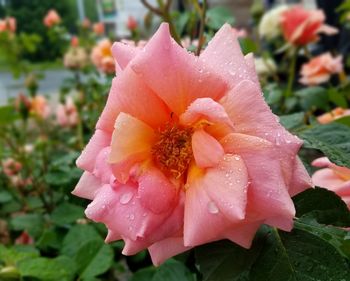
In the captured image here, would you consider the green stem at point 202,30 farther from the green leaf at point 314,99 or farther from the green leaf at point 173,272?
the green leaf at point 314,99

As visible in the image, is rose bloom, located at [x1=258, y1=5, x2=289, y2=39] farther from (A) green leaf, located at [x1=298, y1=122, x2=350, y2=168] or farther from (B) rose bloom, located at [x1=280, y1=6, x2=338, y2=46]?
(A) green leaf, located at [x1=298, y1=122, x2=350, y2=168]

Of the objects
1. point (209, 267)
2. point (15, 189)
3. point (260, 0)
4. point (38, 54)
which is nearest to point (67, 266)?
point (209, 267)

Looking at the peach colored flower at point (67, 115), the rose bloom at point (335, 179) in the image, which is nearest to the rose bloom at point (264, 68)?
the peach colored flower at point (67, 115)

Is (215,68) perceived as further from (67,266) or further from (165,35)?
(67,266)

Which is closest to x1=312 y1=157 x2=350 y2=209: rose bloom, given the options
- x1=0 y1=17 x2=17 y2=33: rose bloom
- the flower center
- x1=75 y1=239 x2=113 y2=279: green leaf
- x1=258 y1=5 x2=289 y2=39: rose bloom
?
the flower center

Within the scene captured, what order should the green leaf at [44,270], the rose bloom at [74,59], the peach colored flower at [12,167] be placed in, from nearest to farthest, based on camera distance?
the green leaf at [44,270], the peach colored flower at [12,167], the rose bloom at [74,59]
